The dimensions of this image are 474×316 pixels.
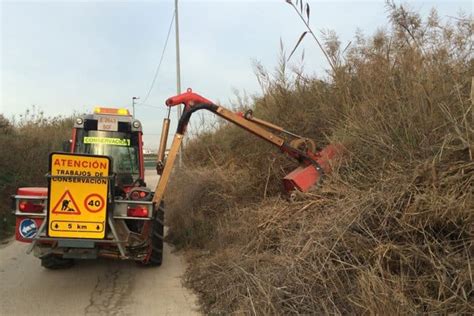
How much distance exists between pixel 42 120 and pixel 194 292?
19950mm

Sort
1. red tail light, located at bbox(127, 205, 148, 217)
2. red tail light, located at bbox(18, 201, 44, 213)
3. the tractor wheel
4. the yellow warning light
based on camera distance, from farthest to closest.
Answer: the yellow warning light < the tractor wheel < red tail light, located at bbox(127, 205, 148, 217) < red tail light, located at bbox(18, 201, 44, 213)

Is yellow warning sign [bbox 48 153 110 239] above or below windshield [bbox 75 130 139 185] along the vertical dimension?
below

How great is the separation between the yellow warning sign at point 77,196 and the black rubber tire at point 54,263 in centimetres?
172

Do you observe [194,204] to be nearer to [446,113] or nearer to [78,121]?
[78,121]

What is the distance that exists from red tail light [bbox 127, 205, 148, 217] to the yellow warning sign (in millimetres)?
402

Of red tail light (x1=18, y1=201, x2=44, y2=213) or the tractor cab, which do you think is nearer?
red tail light (x1=18, y1=201, x2=44, y2=213)

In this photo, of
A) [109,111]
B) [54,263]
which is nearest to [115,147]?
[109,111]

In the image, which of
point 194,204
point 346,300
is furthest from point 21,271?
point 346,300

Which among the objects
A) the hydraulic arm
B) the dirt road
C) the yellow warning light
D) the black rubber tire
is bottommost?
the dirt road

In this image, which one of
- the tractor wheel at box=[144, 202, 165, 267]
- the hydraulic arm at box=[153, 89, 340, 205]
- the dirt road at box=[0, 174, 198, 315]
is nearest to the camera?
the dirt road at box=[0, 174, 198, 315]

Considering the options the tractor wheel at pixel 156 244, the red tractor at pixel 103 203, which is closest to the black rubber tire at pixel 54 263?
the red tractor at pixel 103 203

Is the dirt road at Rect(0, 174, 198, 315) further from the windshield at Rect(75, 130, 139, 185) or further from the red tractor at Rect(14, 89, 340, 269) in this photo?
the windshield at Rect(75, 130, 139, 185)

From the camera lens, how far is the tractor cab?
8.31 meters

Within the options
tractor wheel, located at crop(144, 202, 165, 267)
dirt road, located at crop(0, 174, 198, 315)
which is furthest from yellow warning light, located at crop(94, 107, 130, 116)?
dirt road, located at crop(0, 174, 198, 315)
